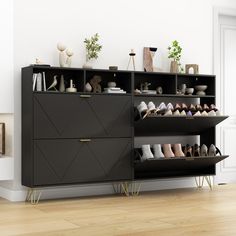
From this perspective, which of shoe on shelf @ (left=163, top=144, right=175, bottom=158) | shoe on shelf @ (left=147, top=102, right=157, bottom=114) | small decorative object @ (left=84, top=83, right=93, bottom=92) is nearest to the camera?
small decorative object @ (left=84, top=83, right=93, bottom=92)

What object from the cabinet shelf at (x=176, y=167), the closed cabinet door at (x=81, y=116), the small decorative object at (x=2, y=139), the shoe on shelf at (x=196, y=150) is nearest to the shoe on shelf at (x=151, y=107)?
the closed cabinet door at (x=81, y=116)

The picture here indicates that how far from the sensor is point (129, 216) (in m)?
5.09

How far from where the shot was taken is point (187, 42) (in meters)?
7.24

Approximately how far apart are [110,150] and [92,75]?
0.94 meters

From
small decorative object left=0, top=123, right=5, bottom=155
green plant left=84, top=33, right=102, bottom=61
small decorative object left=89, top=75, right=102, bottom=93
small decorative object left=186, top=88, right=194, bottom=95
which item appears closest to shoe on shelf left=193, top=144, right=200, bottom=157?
small decorative object left=186, top=88, right=194, bottom=95

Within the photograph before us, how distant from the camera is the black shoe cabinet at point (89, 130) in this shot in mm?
5836

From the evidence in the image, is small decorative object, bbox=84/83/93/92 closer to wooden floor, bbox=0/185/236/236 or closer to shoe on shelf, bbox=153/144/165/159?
shoe on shelf, bbox=153/144/165/159

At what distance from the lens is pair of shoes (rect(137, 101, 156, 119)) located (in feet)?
20.6

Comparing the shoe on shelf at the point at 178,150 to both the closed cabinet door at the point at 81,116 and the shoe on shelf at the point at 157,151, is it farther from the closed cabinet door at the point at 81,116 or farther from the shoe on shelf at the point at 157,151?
the closed cabinet door at the point at 81,116

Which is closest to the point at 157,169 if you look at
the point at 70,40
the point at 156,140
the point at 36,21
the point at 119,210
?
the point at 156,140

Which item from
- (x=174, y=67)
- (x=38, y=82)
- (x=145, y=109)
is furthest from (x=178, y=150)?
(x=38, y=82)

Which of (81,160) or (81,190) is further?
(81,190)

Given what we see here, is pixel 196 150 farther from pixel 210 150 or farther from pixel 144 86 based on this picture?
pixel 144 86

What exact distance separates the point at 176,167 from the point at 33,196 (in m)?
1.83
